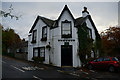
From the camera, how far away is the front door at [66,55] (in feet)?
55.0

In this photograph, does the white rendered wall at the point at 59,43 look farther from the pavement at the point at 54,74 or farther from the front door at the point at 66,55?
the pavement at the point at 54,74

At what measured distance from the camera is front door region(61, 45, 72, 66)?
659 inches

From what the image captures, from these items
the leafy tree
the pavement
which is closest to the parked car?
the pavement

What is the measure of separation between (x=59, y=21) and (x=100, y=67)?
8.20m

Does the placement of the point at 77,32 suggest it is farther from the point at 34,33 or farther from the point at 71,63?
the point at 34,33

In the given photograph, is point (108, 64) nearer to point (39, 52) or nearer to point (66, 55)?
point (66, 55)

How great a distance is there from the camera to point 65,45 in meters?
17.1

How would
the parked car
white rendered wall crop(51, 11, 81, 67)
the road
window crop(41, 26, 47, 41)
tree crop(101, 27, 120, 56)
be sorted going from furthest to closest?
tree crop(101, 27, 120, 56), window crop(41, 26, 47, 41), white rendered wall crop(51, 11, 81, 67), the parked car, the road

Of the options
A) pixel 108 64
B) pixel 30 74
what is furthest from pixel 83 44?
pixel 30 74

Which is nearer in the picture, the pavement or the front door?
the pavement

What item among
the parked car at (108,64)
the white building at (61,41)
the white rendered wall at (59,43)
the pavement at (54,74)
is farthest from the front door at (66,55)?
the pavement at (54,74)

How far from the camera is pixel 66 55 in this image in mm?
16922

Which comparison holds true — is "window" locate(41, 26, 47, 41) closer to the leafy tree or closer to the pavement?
the leafy tree

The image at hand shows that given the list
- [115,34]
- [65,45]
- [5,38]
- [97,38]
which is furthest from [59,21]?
[5,38]
